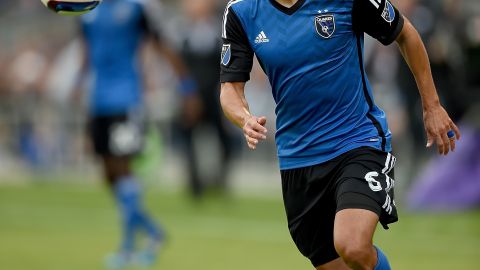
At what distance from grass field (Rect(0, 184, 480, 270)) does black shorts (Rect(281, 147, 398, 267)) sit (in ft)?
11.5

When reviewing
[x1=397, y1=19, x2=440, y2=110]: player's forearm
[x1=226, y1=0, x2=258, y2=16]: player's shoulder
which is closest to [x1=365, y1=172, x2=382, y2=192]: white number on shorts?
[x1=397, y1=19, x2=440, y2=110]: player's forearm

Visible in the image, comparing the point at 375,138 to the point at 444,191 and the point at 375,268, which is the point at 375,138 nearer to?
the point at 375,268

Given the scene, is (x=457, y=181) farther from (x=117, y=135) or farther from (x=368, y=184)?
(x=368, y=184)

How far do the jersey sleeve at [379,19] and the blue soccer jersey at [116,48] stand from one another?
192 inches

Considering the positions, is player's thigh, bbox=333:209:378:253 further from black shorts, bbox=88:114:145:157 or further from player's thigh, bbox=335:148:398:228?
black shorts, bbox=88:114:145:157

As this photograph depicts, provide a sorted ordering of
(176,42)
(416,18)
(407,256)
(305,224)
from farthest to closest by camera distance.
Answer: (176,42) → (416,18) → (407,256) → (305,224)

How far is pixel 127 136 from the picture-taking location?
1115cm

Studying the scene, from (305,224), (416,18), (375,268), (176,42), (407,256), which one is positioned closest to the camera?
(375,268)

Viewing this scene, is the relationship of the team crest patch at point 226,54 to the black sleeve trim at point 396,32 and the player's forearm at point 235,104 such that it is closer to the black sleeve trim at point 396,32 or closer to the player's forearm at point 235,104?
the player's forearm at point 235,104

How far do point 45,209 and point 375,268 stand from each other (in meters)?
10.6

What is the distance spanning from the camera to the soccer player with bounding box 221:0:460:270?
6648mm

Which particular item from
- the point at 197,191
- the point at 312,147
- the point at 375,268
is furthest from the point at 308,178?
the point at 197,191

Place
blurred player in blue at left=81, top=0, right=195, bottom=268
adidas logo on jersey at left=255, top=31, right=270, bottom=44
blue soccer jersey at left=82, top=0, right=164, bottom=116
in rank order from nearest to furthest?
adidas logo on jersey at left=255, top=31, right=270, bottom=44 < blurred player in blue at left=81, top=0, right=195, bottom=268 < blue soccer jersey at left=82, top=0, right=164, bottom=116

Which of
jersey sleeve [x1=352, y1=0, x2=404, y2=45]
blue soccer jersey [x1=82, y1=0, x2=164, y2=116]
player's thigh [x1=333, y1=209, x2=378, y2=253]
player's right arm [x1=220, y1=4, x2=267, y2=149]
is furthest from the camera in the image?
blue soccer jersey [x1=82, y1=0, x2=164, y2=116]
